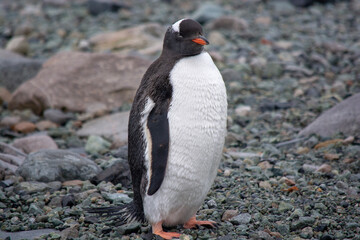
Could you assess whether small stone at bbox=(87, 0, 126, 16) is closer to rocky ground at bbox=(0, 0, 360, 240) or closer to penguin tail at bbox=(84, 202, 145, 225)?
rocky ground at bbox=(0, 0, 360, 240)

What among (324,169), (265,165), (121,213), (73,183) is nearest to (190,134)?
(121,213)

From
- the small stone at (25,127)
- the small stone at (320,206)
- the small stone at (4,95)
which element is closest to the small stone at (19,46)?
the small stone at (4,95)

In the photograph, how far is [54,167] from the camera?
5.69 m

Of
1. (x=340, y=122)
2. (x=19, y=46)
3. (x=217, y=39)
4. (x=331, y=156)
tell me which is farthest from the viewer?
(x=19, y=46)

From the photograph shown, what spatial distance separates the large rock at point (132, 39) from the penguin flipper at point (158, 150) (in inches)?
277

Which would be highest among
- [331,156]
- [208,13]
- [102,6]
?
[208,13]

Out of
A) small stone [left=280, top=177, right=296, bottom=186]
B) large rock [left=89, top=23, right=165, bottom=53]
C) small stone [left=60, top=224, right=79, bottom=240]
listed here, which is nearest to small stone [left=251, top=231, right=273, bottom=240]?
small stone [left=280, top=177, right=296, bottom=186]

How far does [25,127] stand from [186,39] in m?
4.80

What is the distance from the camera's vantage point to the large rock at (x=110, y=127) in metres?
7.32

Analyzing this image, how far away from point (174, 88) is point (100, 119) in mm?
4277

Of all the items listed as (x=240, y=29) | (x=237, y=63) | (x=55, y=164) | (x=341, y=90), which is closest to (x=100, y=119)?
(x=55, y=164)

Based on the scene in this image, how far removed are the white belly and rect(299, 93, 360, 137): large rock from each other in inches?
115

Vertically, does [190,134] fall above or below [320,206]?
above

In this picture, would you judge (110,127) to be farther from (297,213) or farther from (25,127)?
(297,213)
